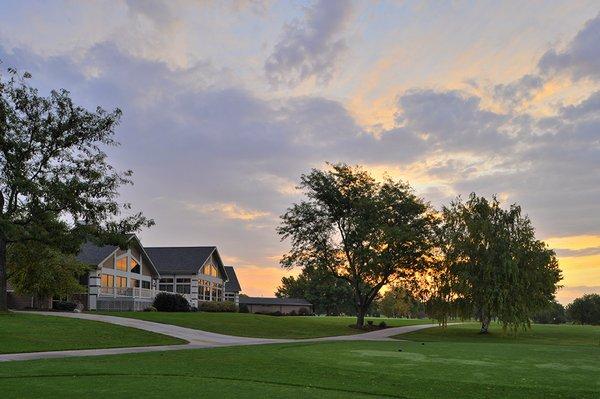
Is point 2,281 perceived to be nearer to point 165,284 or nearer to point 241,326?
point 241,326

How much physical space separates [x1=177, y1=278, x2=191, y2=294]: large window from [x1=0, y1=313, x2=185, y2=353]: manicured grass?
118ft

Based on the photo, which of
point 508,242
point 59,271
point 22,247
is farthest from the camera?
point 508,242

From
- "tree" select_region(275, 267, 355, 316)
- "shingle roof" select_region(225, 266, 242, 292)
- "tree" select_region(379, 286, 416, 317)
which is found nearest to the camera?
"shingle roof" select_region(225, 266, 242, 292)

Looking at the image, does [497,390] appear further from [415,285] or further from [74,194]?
[415,285]

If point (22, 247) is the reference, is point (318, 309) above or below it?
below

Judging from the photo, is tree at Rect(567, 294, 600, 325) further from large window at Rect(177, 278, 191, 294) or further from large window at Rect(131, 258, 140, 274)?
large window at Rect(131, 258, 140, 274)

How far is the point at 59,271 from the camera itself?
43.8 m

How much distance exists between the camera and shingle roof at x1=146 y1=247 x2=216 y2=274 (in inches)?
2751

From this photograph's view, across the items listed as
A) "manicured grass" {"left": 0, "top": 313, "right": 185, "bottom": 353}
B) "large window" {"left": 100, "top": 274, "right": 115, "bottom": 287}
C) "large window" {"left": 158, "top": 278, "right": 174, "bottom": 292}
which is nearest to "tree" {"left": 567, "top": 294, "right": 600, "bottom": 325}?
"large window" {"left": 158, "top": 278, "right": 174, "bottom": 292}

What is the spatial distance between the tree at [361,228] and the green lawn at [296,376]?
28585 mm

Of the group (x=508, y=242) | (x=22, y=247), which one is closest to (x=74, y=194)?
(x=22, y=247)

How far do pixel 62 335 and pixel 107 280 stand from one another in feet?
99.7

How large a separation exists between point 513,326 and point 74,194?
36.7 metres

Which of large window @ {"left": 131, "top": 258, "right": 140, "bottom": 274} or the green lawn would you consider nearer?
the green lawn
